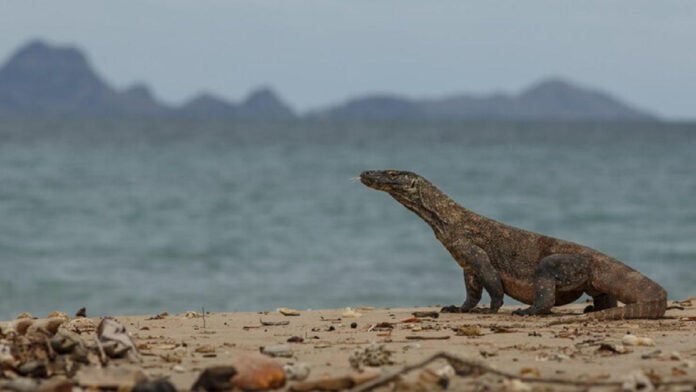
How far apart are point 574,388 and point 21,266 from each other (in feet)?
62.9

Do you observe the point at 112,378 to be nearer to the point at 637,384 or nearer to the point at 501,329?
the point at 637,384

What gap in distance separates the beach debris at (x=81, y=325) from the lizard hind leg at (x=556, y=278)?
3317mm

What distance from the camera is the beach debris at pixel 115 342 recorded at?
6594mm

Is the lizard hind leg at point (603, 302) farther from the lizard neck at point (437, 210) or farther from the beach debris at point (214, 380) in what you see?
the beach debris at point (214, 380)

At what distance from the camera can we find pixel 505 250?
964cm

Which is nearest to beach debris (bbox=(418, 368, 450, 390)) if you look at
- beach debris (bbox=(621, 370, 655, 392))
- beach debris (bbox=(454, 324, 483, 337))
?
beach debris (bbox=(621, 370, 655, 392))

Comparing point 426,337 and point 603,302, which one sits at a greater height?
point 603,302

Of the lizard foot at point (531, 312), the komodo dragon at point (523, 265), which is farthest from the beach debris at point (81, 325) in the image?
the lizard foot at point (531, 312)

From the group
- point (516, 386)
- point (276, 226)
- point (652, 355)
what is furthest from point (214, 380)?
point (276, 226)

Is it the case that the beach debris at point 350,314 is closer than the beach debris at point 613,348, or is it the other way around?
the beach debris at point 613,348

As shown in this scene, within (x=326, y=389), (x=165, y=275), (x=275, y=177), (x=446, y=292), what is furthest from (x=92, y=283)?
(x=275, y=177)

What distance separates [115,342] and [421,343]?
1982 millimetres

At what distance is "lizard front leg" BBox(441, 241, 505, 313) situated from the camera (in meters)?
9.59

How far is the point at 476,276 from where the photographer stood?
976 centimetres
